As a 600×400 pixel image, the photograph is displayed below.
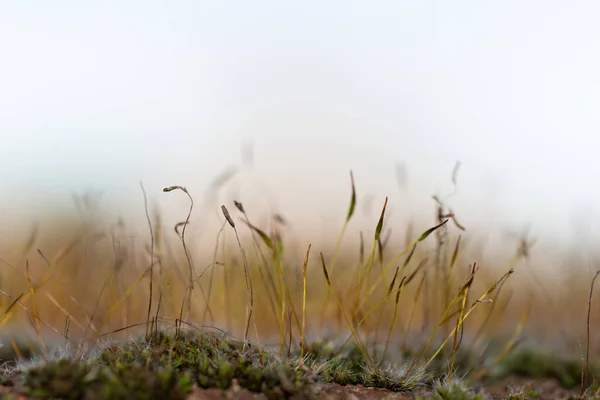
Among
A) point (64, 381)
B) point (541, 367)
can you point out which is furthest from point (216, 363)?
point (541, 367)

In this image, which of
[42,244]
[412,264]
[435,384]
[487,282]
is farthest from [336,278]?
[42,244]

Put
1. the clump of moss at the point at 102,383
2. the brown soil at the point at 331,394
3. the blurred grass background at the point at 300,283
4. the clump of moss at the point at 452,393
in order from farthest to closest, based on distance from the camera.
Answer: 1. the blurred grass background at the point at 300,283
2. the clump of moss at the point at 452,393
3. the brown soil at the point at 331,394
4. the clump of moss at the point at 102,383

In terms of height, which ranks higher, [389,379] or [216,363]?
[216,363]

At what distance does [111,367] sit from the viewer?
8.43 feet

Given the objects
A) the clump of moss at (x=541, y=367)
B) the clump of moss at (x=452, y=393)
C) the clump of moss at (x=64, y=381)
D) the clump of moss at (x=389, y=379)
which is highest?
the clump of moss at (x=64, y=381)

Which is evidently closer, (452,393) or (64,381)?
(64,381)

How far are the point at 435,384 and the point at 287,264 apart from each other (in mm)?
1773

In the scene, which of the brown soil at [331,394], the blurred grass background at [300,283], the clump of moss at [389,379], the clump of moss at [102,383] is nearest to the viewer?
the clump of moss at [102,383]

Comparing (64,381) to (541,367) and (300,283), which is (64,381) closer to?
(300,283)

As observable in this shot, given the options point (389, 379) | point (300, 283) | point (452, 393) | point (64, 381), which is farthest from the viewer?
point (300, 283)

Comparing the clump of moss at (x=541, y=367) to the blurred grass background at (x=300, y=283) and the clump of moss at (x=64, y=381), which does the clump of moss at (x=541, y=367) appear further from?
the clump of moss at (x=64, y=381)

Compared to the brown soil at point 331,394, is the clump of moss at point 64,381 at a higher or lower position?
higher

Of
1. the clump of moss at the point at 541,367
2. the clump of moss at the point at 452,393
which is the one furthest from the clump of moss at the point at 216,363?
the clump of moss at the point at 541,367

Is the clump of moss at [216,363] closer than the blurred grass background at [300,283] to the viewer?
Yes
